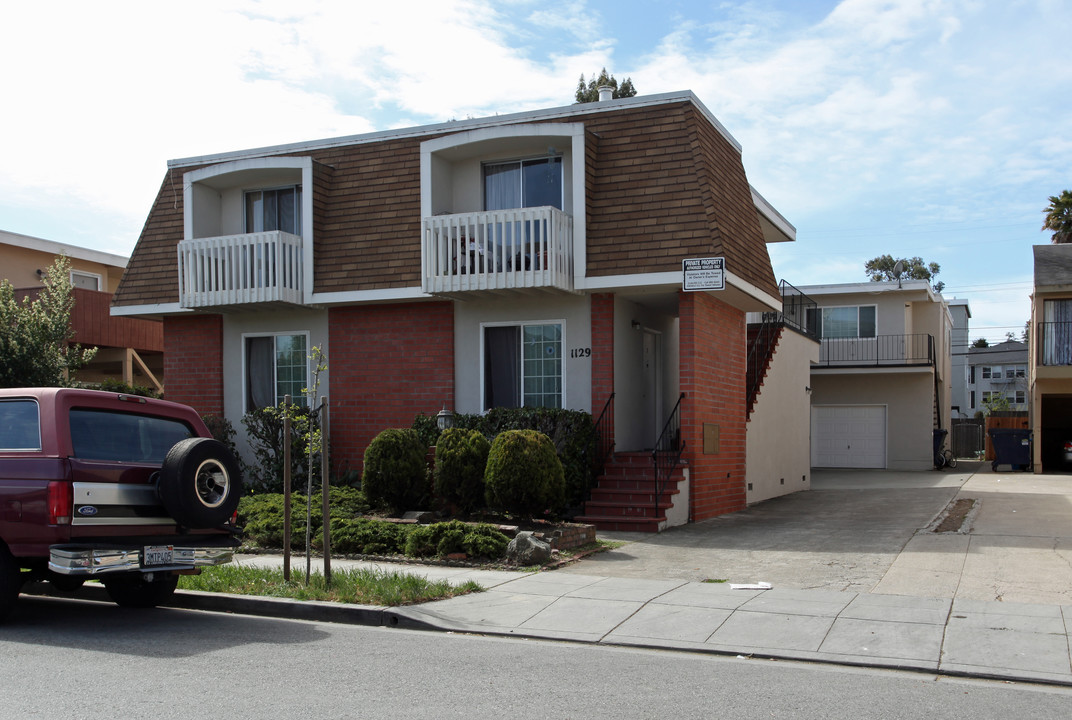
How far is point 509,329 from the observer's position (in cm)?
1675

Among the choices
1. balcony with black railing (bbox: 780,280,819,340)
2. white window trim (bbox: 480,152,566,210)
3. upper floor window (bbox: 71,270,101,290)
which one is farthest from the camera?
upper floor window (bbox: 71,270,101,290)

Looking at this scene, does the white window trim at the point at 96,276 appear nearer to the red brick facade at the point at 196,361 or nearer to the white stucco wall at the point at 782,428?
the red brick facade at the point at 196,361

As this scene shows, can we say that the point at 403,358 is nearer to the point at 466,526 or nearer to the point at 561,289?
the point at 561,289

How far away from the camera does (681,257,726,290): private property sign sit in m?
14.3

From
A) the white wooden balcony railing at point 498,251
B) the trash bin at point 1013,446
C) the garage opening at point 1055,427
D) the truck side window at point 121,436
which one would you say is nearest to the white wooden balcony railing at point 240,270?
the white wooden balcony railing at point 498,251

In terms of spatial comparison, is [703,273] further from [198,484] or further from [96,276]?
[96,276]

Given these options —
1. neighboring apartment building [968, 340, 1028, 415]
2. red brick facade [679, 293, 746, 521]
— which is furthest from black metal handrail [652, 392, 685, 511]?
neighboring apartment building [968, 340, 1028, 415]

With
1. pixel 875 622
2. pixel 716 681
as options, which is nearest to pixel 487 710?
pixel 716 681

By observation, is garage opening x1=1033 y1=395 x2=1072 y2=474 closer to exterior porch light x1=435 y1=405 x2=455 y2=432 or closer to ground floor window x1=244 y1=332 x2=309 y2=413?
exterior porch light x1=435 y1=405 x2=455 y2=432

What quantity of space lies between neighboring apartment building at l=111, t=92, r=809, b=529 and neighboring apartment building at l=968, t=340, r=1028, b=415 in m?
54.4

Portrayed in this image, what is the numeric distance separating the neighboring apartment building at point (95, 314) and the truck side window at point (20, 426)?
1781 cm

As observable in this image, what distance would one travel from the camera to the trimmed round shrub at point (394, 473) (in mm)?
14500

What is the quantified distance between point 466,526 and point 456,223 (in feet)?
19.4

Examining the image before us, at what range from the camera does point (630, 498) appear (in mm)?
14617
